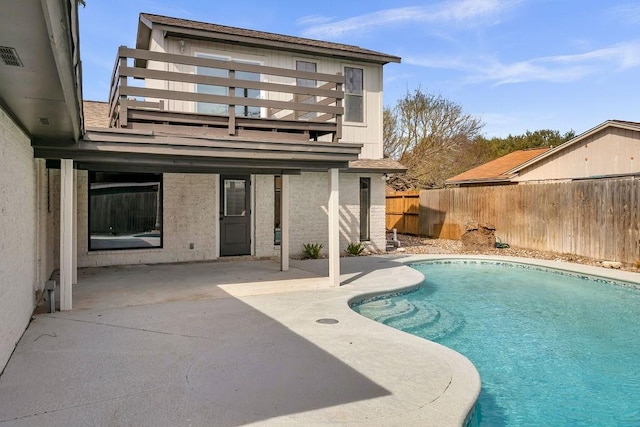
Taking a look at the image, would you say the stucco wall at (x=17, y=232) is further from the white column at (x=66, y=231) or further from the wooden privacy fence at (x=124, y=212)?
the wooden privacy fence at (x=124, y=212)

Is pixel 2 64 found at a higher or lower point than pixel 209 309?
higher

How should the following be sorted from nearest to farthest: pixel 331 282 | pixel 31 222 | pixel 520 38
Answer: pixel 31 222 → pixel 331 282 → pixel 520 38

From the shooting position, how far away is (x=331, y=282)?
809 centimetres

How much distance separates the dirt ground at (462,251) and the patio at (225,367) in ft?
25.7

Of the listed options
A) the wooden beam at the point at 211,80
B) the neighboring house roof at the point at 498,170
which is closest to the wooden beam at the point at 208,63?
the wooden beam at the point at 211,80

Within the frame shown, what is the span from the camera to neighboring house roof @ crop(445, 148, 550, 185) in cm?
2039

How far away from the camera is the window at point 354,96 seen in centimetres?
1286

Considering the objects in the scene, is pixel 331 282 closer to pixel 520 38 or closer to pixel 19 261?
pixel 19 261

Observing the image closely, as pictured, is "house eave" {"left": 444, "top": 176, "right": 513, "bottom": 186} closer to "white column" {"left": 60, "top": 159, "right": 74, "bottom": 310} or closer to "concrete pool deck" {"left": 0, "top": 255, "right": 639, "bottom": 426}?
"concrete pool deck" {"left": 0, "top": 255, "right": 639, "bottom": 426}

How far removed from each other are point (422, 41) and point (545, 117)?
13.7 m

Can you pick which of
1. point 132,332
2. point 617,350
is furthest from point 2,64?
point 617,350

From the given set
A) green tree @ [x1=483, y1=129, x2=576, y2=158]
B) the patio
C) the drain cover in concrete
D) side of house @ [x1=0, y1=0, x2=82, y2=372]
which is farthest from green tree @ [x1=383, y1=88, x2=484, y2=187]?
side of house @ [x1=0, y1=0, x2=82, y2=372]

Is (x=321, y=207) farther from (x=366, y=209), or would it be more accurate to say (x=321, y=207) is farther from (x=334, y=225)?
(x=334, y=225)

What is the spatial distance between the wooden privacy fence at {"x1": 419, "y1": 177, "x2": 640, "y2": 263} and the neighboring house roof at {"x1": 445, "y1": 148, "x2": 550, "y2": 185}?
4.41m
